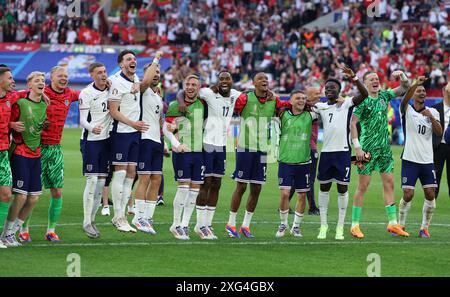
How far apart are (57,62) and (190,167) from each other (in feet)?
108

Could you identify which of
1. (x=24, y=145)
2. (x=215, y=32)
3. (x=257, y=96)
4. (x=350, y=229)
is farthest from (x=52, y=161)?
(x=215, y=32)

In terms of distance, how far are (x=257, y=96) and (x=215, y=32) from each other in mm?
34907

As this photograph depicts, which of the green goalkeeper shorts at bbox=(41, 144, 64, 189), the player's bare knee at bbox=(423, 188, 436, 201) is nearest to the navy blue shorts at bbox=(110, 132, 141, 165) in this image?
the green goalkeeper shorts at bbox=(41, 144, 64, 189)

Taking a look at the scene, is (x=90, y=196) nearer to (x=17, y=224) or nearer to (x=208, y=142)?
(x=17, y=224)

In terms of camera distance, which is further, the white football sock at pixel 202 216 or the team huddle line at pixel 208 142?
the white football sock at pixel 202 216

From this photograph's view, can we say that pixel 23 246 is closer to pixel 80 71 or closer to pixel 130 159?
pixel 130 159

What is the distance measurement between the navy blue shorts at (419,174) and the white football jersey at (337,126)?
→ 115 centimetres

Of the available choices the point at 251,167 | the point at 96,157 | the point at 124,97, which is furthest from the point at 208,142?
the point at 96,157

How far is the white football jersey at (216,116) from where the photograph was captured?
15.4 metres

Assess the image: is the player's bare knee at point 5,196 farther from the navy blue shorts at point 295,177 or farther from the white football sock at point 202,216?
the navy blue shorts at point 295,177

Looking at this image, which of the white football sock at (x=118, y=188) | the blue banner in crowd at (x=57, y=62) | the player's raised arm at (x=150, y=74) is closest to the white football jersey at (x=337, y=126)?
the player's raised arm at (x=150, y=74)

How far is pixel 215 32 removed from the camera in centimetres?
5025

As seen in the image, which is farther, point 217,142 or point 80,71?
point 80,71

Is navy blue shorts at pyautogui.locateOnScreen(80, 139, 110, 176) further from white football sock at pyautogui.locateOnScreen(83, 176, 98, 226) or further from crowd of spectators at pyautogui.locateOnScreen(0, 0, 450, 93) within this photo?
crowd of spectators at pyautogui.locateOnScreen(0, 0, 450, 93)
